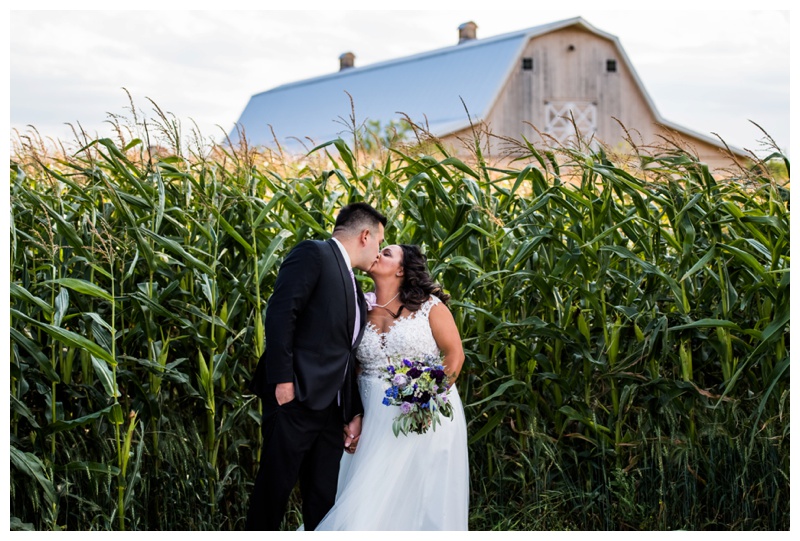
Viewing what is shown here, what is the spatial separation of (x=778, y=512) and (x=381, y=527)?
182 cm

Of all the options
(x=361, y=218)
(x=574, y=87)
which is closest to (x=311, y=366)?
(x=361, y=218)

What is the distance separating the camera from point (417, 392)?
3566 mm

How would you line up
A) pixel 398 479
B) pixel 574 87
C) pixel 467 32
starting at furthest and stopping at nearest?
pixel 467 32
pixel 574 87
pixel 398 479

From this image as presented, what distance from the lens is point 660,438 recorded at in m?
4.12

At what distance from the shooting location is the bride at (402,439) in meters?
3.69

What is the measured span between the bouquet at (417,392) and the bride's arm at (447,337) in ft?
0.34

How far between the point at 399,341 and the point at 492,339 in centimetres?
68

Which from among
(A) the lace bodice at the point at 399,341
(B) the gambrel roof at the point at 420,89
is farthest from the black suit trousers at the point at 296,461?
(B) the gambrel roof at the point at 420,89

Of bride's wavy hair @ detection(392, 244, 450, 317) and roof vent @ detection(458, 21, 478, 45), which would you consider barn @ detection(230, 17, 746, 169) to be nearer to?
roof vent @ detection(458, 21, 478, 45)

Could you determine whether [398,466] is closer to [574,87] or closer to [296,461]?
[296,461]

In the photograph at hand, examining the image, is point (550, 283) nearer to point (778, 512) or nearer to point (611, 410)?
point (611, 410)

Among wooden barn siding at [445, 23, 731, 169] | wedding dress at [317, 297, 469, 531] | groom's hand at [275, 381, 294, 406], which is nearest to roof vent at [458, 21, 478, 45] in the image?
wooden barn siding at [445, 23, 731, 169]

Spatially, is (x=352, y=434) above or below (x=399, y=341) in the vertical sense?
below
